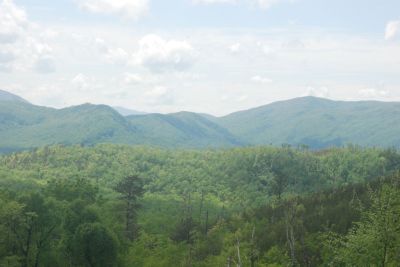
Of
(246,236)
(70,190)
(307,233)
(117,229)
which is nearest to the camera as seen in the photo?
(117,229)

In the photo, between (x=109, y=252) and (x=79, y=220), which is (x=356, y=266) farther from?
(x=79, y=220)

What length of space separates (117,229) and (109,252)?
12.4m

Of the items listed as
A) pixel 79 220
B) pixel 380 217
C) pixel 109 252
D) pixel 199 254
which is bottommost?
pixel 199 254

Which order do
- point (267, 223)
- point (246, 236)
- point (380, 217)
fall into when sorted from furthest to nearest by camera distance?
point (267, 223), point (246, 236), point (380, 217)

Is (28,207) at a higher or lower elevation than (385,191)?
lower

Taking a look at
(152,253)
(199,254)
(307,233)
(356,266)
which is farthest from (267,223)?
(356,266)

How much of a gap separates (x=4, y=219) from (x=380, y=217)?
45.5 m

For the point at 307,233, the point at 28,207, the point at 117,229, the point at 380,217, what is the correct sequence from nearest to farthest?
the point at 380,217 → the point at 28,207 → the point at 117,229 → the point at 307,233

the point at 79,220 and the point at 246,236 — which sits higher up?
the point at 79,220

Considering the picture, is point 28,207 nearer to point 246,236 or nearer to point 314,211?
point 246,236

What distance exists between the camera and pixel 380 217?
3338 cm

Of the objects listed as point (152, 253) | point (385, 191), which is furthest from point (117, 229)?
point (385, 191)

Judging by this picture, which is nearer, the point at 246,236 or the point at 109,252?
the point at 109,252

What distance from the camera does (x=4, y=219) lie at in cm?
5791
